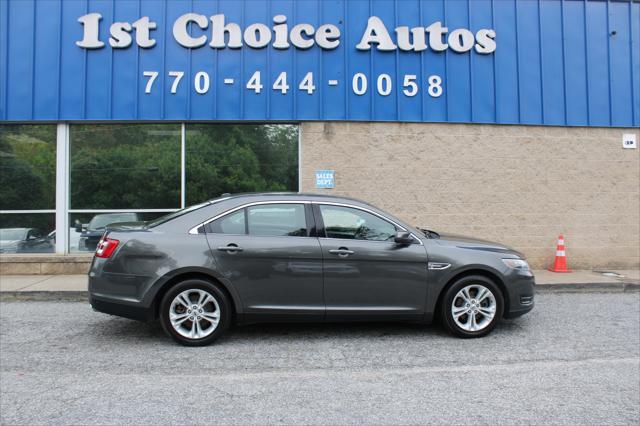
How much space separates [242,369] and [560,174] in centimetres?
834

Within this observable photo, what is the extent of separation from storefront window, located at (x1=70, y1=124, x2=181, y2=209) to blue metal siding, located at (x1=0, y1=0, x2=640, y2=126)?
0.36 meters

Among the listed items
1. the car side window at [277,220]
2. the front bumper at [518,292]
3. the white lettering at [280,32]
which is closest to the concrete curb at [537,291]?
the front bumper at [518,292]

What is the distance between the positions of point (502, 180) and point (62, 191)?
29.8ft

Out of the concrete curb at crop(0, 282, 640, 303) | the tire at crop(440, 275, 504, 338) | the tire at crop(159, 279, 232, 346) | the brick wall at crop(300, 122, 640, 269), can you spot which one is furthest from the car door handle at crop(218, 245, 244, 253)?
the brick wall at crop(300, 122, 640, 269)

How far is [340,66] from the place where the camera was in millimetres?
9219

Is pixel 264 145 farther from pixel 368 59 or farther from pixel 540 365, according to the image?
pixel 540 365

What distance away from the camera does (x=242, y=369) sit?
13.8 feet

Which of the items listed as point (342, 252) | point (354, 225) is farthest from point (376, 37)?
point (342, 252)

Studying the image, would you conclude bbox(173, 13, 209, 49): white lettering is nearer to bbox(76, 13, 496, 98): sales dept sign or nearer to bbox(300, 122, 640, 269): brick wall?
bbox(76, 13, 496, 98): sales dept sign

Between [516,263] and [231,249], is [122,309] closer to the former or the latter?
[231,249]

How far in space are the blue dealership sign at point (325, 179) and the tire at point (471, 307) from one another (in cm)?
454

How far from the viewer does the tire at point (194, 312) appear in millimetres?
4742

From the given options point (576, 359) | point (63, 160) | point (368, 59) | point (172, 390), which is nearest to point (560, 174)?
point (368, 59)

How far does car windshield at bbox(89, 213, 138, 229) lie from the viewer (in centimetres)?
909
